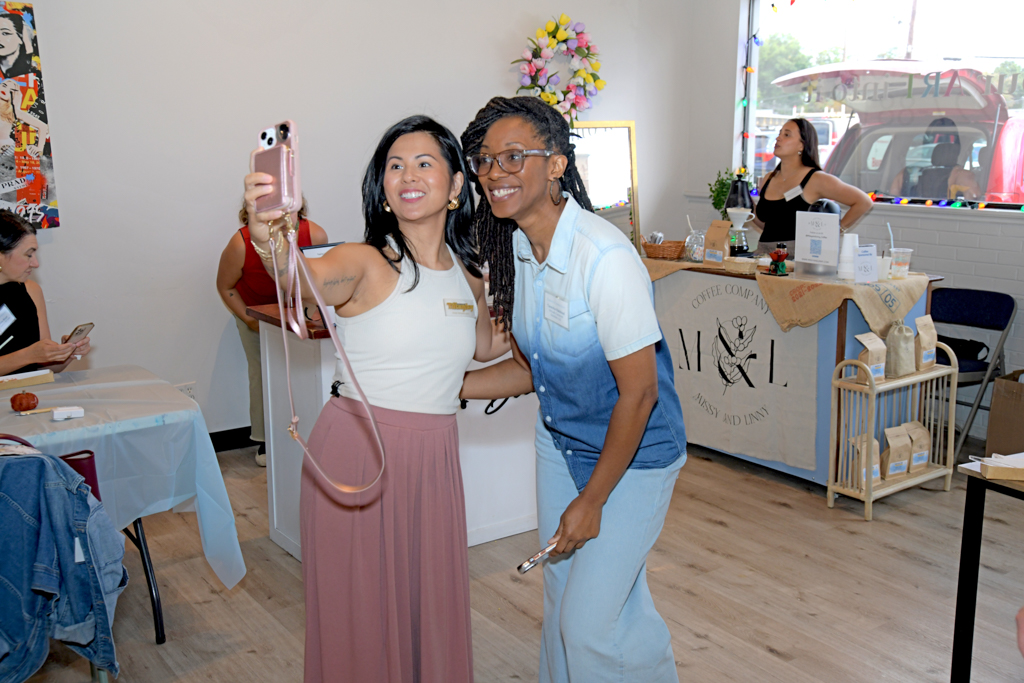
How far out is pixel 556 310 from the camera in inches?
62.2

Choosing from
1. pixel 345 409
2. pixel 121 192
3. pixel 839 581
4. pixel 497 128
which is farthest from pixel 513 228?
pixel 121 192

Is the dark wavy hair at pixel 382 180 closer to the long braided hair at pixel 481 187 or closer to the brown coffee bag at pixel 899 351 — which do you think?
the long braided hair at pixel 481 187

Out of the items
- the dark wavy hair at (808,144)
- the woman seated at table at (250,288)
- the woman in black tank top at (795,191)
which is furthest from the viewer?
the dark wavy hair at (808,144)

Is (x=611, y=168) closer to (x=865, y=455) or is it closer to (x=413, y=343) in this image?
(x=865, y=455)

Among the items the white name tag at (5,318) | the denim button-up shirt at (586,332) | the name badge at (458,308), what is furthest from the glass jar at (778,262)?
the white name tag at (5,318)

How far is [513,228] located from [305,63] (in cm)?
321

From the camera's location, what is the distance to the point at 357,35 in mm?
4703

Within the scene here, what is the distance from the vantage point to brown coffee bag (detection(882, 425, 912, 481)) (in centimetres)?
361

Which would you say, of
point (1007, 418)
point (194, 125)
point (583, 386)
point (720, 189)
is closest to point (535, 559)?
point (583, 386)

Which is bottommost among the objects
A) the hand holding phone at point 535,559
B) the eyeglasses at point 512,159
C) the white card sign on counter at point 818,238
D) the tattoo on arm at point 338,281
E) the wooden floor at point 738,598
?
the wooden floor at point 738,598

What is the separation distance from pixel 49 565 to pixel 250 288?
2.37 m

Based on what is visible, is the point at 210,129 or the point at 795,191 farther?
the point at 795,191

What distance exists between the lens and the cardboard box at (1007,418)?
3.66 meters

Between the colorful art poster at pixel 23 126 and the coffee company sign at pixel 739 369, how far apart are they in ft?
9.50
